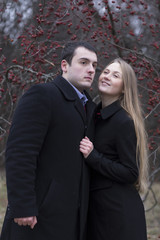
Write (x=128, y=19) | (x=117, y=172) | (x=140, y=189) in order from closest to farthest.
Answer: (x=117, y=172), (x=140, y=189), (x=128, y=19)

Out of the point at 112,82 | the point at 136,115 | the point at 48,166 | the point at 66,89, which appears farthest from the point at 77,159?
the point at 112,82

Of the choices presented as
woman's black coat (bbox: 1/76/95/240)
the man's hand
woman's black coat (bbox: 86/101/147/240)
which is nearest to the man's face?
woman's black coat (bbox: 1/76/95/240)

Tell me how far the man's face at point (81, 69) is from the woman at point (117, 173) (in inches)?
13.2

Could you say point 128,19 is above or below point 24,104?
above

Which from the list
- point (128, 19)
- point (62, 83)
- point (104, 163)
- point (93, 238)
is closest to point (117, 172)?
point (104, 163)

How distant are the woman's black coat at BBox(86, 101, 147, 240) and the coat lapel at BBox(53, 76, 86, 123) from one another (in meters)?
0.30

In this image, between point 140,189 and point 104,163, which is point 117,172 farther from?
point 140,189

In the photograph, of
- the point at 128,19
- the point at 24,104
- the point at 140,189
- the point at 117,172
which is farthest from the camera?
the point at 128,19

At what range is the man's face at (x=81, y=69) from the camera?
2566 millimetres

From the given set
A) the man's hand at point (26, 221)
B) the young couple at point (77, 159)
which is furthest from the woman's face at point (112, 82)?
the man's hand at point (26, 221)

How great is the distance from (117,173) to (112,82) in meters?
0.77

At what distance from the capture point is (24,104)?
2254mm

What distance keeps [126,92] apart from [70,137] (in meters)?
0.72

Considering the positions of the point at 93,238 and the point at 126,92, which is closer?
the point at 93,238
